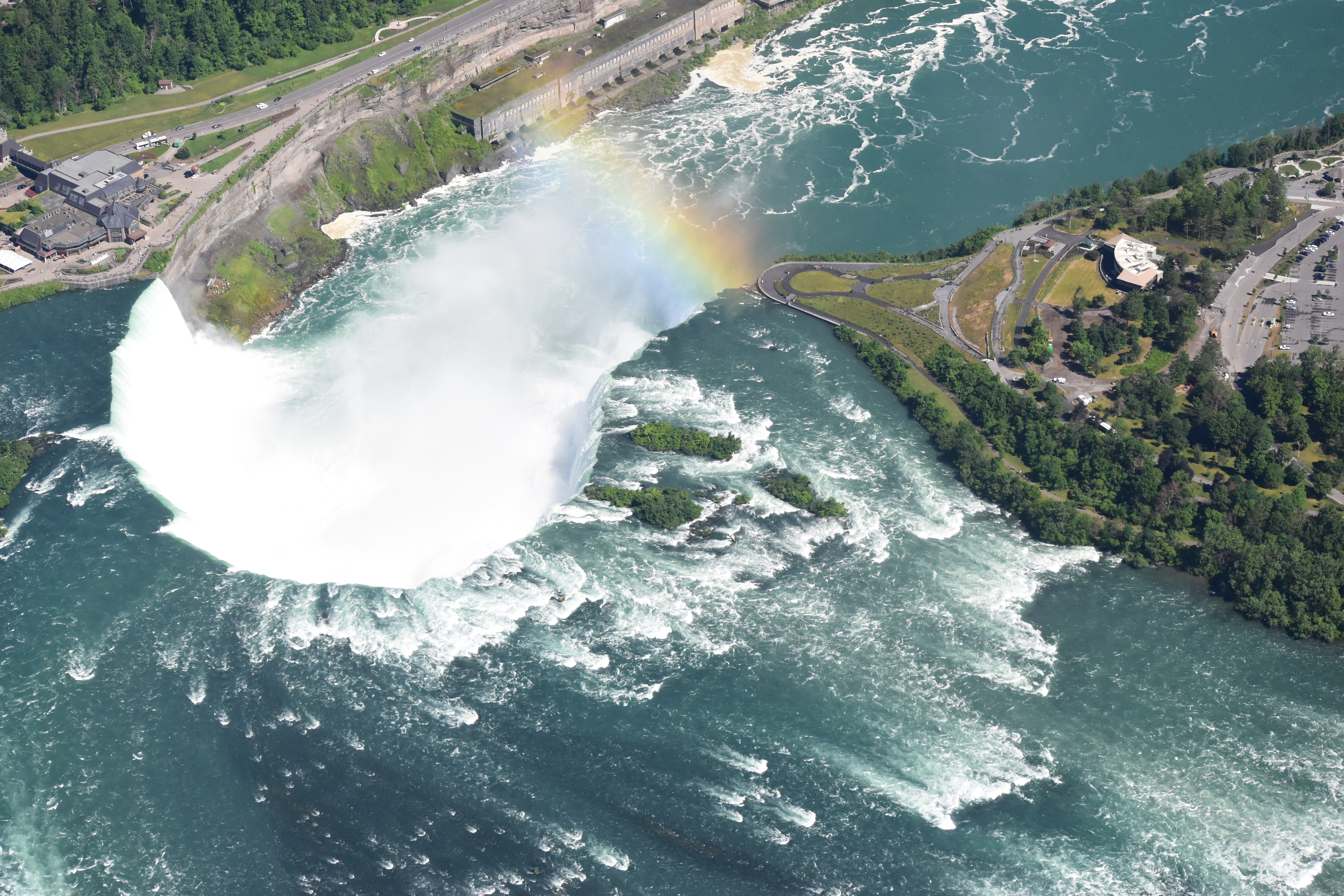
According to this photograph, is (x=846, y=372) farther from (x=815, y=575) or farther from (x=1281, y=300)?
(x=1281, y=300)

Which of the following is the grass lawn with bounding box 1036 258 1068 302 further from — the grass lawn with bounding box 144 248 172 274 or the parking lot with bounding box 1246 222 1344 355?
the grass lawn with bounding box 144 248 172 274

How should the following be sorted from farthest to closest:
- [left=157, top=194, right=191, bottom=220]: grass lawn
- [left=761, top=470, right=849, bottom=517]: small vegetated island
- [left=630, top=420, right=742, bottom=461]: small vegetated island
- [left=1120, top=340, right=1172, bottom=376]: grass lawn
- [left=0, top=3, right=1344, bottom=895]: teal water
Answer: [left=157, top=194, right=191, bottom=220]: grass lawn
[left=1120, top=340, right=1172, bottom=376]: grass lawn
[left=630, top=420, right=742, bottom=461]: small vegetated island
[left=761, top=470, right=849, bottom=517]: small vegetated island
[left=0, top=3, right=1344, bottom=895]: teal water

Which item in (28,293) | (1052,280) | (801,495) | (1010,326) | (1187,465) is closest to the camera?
(801,495)

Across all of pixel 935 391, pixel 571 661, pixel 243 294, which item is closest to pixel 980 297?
pixel 935 391

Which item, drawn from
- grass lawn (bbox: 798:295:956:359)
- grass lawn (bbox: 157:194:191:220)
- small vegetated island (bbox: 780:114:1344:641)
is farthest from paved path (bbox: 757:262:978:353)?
grass lawn (bbox: 157:194:191:220)

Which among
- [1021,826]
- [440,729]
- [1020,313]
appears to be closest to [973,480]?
[1020,313]

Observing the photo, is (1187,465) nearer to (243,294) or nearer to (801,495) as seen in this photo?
(801,495)
